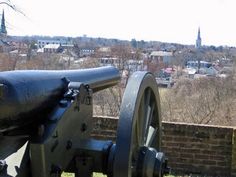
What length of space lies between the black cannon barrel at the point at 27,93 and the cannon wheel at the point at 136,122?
457mm

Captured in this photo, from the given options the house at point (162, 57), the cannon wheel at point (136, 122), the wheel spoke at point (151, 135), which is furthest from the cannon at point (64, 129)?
the house at point (162, 57)

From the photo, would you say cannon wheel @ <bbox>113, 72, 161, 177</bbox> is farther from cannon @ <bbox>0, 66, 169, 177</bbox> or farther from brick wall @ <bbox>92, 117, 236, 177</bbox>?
brick wall @ <bbox>92, 117, 236, 177</bbox>

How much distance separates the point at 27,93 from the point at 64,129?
0.41 m

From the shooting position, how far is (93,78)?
3.81 metres

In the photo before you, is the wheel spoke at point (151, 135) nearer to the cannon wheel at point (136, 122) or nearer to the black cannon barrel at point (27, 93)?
the cannon wheel at point (136, 122)

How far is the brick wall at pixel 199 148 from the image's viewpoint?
675 cm

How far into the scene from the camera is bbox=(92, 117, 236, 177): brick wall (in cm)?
675

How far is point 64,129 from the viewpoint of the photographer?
116 inches

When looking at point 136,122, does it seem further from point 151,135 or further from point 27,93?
point 27,93

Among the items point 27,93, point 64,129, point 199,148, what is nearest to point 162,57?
point 199,148

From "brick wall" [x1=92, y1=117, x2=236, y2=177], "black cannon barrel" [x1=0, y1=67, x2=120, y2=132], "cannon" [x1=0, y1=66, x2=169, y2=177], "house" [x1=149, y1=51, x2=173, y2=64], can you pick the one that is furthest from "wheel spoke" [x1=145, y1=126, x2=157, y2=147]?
"house" [x1=149, y1=51, x2=173, y2=64]

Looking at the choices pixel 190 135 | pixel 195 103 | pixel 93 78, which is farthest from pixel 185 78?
pixel 93 78

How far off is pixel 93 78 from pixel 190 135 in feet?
11.1

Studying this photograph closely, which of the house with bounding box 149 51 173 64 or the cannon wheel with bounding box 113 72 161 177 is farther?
the house with bounding box 149 51 173 64
